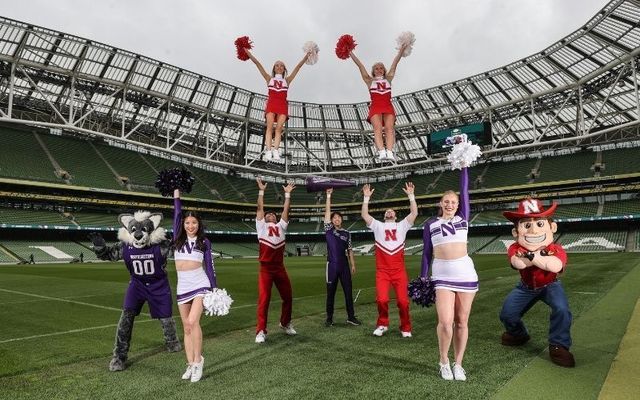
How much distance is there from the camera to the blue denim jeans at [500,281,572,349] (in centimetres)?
489

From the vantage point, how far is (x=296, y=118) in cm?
4678

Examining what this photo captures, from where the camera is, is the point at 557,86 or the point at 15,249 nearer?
the point at 15,249

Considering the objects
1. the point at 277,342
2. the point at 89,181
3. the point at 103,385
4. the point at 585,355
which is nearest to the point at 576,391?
the point at 585,355

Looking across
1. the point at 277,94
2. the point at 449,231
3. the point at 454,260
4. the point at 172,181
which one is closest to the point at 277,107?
the point at 277,94

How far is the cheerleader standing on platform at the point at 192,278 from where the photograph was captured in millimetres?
4641

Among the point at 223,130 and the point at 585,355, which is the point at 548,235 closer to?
the point at 585,355

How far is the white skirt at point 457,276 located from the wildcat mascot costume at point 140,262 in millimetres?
3468

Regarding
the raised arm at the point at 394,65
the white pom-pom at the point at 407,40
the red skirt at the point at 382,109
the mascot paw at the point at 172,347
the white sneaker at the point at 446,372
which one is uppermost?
the white pom-pom at the point at 407,40

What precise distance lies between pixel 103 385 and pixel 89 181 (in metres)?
41.3

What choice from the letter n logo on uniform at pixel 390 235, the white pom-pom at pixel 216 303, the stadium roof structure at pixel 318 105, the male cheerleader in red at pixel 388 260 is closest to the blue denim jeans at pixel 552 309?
the male cheerleader in red at pixel 388 260

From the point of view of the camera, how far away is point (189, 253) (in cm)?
487

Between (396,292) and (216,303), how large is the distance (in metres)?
3.26

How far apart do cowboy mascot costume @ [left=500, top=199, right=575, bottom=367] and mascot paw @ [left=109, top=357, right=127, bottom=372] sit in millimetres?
5016

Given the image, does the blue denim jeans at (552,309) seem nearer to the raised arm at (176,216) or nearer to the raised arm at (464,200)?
the raised arm at (464,200)
